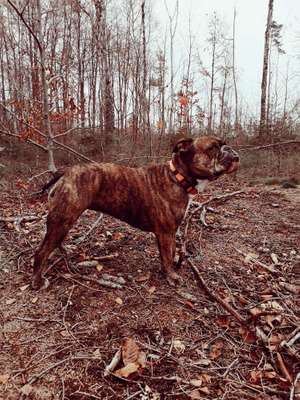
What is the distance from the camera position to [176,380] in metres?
2.22


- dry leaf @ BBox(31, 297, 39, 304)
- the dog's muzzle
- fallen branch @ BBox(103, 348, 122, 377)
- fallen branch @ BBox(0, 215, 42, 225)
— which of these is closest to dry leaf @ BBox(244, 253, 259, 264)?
the dog's muzzle

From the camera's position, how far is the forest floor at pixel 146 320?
2201mm

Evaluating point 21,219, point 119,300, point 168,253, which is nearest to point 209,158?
point 168,253

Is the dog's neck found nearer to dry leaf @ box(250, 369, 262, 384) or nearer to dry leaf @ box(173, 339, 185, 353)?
dry leaf @ box(173, 339, 185, 353)

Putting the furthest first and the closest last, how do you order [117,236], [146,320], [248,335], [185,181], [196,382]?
1. [117,236]
2. [185,181]
3. [146,320]
4. [248,335]
5. [196,382]

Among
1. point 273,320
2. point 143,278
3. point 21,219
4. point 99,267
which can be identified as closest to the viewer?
point 273,320

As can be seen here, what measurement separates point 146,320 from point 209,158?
1567mm

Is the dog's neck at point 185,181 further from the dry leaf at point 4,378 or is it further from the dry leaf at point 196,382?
the dry leaf at point 4,378

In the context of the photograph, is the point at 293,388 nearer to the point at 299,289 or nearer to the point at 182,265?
the point at 299,289

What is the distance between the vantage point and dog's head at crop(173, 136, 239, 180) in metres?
3.08

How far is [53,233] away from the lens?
9.63 ft

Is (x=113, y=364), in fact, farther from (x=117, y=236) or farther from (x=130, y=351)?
(x=117, y=236)

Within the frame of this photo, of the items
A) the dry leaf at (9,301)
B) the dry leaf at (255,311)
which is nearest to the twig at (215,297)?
the dry leaf at (255,311)

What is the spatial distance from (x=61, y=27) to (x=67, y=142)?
21.8ft
